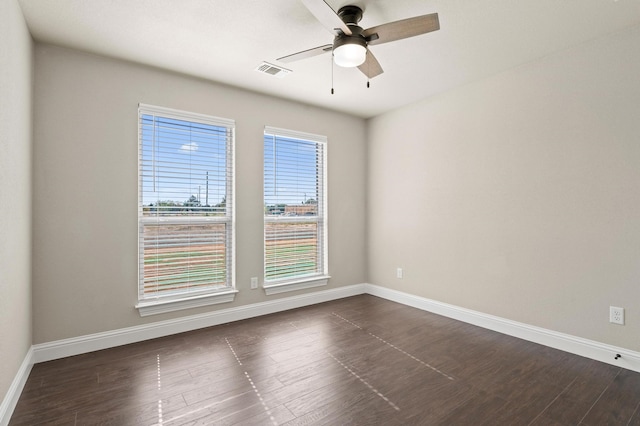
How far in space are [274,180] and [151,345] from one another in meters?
2.19

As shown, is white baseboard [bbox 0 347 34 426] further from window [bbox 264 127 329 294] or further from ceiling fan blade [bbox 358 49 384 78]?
ceiling fan blade [bbox 358 49 384 78]

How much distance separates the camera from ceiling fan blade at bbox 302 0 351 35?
1.74m

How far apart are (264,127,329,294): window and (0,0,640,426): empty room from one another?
4 cm

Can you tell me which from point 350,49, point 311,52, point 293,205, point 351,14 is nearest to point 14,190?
point 311,52

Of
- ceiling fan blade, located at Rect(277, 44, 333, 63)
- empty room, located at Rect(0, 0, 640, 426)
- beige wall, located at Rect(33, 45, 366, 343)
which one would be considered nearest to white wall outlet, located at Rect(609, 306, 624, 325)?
empty room, located at Rect(0, 0, 640, 426)

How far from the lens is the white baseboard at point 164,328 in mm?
2656

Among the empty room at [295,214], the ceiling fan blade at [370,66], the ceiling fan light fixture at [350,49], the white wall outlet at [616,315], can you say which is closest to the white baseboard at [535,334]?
the empty room at [295,214]

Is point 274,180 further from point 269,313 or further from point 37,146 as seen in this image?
point 37,146

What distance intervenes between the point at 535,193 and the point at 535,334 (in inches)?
52.3

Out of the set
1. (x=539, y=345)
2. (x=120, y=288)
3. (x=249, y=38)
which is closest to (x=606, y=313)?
(x=539, y=345)

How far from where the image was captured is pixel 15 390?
204 centimetres

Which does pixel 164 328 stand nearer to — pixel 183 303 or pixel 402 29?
pixel 183 303

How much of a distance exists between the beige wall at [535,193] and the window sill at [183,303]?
234 centimetres

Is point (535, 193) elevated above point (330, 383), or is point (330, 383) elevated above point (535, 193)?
point (535, 193)
